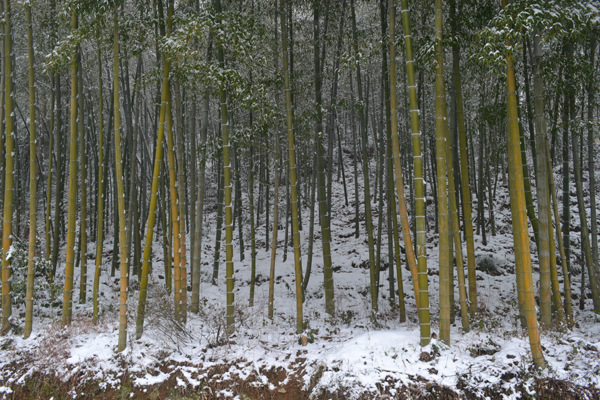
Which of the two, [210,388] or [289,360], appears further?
[289,360]

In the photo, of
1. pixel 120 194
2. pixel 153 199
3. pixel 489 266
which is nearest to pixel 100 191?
pixel 120 194

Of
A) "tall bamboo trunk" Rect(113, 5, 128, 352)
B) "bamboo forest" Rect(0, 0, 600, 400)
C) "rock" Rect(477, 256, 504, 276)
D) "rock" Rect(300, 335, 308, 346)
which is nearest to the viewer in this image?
"bamboo forest" Rect(0, 0, 600, 400)

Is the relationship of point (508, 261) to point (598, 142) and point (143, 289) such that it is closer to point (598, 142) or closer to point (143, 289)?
point (143, 289)

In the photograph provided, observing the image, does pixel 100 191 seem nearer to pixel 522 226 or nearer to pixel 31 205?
pixel 31 205

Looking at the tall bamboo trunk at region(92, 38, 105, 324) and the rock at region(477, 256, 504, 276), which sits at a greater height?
the tall bamboo trunk at region(92, 38, 105, 324)

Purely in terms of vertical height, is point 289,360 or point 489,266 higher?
point 489,266

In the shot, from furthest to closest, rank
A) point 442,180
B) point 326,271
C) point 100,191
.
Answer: point 326,271, point 100,191, point 442,180

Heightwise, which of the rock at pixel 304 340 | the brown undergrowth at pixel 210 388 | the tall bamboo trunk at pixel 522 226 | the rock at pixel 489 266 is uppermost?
the tall bamboo trunk at pixel 522 226

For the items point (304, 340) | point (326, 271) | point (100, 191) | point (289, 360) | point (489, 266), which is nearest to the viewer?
point (289, 360)

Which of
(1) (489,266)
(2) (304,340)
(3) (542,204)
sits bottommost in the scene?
(2) (304,340)

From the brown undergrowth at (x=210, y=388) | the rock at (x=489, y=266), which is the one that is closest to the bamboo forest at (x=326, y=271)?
the brown undergrowth at (x=210, y=388)

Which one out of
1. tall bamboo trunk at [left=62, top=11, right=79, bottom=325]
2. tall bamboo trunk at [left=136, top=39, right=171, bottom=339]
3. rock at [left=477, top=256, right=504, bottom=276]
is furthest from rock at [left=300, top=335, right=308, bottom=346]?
rock at [left=477, top=256, right=504, bottom=276]

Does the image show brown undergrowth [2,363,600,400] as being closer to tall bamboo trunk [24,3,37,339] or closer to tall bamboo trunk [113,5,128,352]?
tall bamboo trunk [113,5,128,352]

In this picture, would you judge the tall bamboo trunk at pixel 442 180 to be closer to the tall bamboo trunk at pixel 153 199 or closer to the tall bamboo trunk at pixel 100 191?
the tall bamboo trunk at pixel 153 199
